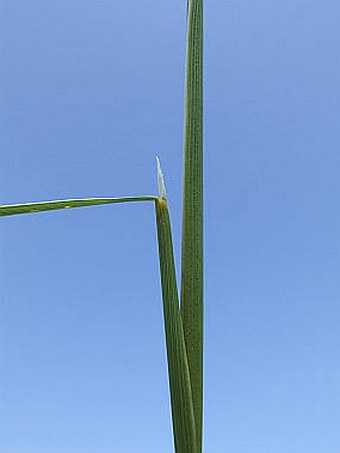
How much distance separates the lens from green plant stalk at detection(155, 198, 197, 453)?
338 millimetres

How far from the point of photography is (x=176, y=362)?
0.34 metres

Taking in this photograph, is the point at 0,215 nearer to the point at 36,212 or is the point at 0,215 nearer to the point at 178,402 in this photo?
the point at 36,212

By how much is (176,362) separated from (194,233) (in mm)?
65

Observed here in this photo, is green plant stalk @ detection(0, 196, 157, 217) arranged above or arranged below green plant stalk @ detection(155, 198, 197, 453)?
above

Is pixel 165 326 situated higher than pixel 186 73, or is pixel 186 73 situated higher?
pixel 186 73

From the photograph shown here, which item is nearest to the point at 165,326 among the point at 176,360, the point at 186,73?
the point at 176,360

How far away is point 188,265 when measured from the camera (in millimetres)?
358

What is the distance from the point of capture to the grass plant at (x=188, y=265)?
0.34 meters

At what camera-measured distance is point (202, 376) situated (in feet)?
1.17

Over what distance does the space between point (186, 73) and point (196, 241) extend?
90mm

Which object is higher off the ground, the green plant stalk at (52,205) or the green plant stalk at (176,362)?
the green plant stalk at (52,205)

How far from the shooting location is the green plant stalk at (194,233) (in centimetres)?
35

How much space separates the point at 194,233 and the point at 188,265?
2 cm

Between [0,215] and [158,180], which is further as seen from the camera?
[158,180]
